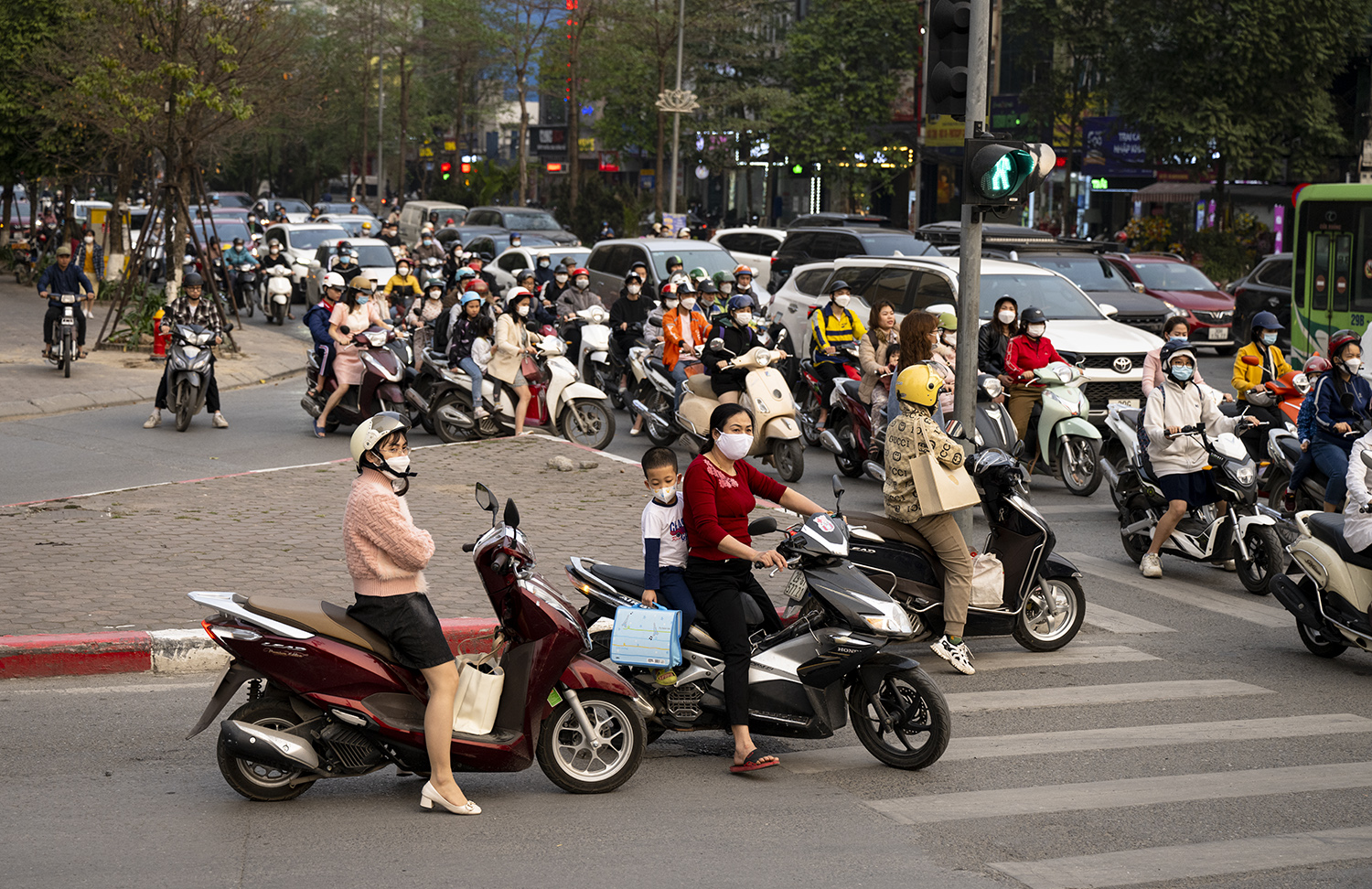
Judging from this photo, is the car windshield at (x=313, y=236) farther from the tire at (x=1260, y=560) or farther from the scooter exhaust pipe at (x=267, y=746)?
the scooter exhaust pipe at (x=267, y=746)

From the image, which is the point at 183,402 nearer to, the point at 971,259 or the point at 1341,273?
the point at 971,259

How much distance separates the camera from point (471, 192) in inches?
2549

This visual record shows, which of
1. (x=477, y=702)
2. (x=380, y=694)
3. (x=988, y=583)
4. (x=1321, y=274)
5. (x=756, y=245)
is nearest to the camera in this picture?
(x=380, y=694)

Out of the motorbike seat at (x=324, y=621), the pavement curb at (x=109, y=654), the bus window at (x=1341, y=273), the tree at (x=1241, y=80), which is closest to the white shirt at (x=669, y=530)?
the motorbike seat at (x=324, y=621)

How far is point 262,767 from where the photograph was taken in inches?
227

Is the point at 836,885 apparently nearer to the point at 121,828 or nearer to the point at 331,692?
the point at 331,692

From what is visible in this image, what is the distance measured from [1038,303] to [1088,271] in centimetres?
568

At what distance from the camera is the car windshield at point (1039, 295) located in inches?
676

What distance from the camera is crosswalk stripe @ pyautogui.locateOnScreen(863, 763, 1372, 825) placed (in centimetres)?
588

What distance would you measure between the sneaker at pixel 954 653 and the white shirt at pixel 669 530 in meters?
2.25

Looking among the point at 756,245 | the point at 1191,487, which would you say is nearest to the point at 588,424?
the point at 1191,487

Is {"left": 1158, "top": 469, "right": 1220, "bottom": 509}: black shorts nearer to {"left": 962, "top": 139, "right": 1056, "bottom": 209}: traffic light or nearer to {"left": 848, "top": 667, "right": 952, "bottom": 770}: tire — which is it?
{"left": 962, "top": 139, "right": 1056, "bottom": 209}: traffic light

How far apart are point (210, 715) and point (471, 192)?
6086 cm

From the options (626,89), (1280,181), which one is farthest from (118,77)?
(1280,181)
